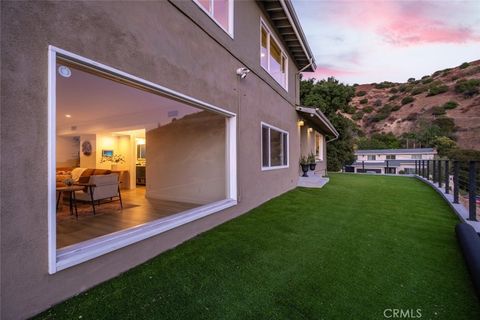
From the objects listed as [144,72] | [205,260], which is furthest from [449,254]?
[144,72]

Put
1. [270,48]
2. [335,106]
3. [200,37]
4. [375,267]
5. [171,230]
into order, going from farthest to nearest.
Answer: [335,106] → [270,48] → [200,37] → [171,230] → [375,267]

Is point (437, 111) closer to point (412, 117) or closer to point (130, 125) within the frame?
point (412, 117)

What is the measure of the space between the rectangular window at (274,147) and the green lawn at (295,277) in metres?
2.65

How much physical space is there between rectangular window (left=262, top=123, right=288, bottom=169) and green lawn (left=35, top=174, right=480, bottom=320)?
2647 mm

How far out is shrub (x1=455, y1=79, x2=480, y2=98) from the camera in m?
51.5

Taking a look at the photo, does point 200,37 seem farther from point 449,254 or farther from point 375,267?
point 449,254

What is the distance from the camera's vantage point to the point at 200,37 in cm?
432

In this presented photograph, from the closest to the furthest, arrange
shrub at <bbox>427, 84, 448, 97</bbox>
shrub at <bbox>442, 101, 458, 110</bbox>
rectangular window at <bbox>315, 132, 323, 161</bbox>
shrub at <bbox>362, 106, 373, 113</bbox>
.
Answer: rectangular window at <bbox>315, 132, 323, 161</bbox>, shrub at <bbox>442, 101, 458, 110</bbox>, shrub at <bbox>427, 84, 448, 97</bbox>, shrub at <bbox>362, 106, 373, 113</bbox>

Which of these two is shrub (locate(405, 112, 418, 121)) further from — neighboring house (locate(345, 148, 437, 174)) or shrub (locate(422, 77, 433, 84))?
neighboring house (locate(345, 148, 437, 174))

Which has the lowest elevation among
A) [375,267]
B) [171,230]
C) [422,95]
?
[375,267]

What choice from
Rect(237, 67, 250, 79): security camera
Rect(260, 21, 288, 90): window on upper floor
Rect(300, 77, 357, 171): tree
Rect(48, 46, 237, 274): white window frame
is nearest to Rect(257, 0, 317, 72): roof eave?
Rect(260, 21, 288, 90): window on upper floor

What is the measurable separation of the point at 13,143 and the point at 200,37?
3352 millimetres
